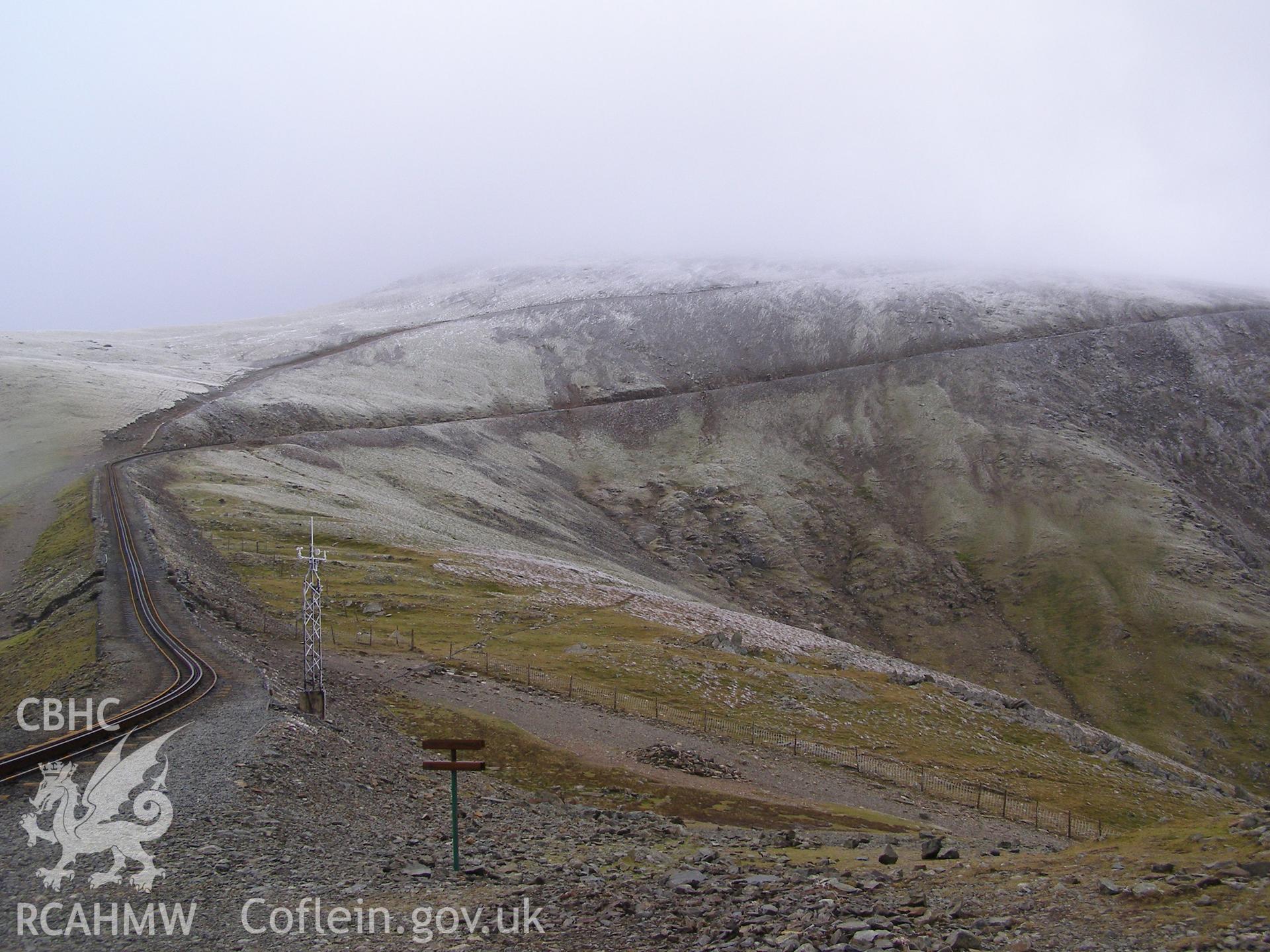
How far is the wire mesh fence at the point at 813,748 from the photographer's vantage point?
3600 cm

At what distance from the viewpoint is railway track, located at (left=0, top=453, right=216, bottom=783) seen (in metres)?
18.3

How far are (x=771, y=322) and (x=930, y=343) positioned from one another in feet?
102

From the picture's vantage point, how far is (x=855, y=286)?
176750 mm

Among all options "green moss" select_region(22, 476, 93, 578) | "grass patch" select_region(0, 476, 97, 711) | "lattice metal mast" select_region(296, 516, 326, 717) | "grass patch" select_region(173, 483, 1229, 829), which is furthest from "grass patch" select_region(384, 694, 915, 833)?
"green moss" select_region(22, 476, 93, 578)

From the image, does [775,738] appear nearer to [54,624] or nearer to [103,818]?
[103,818]

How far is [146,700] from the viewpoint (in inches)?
963

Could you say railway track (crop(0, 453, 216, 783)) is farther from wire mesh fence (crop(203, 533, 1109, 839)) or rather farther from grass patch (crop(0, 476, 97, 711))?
wire mesh fence (crop(203, 533, 1109, 839))

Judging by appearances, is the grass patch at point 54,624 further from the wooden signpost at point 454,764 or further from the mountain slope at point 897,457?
the mountain slope at point 897,457

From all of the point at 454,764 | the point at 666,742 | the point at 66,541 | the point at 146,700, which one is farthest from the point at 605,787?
the point at 66,541

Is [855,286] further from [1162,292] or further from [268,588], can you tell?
[268,588]

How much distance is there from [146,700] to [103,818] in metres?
9.93

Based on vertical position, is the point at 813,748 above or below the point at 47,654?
below

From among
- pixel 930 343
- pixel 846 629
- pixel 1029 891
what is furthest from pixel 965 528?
pixel 1029 891

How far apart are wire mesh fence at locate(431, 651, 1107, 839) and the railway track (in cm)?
1456
